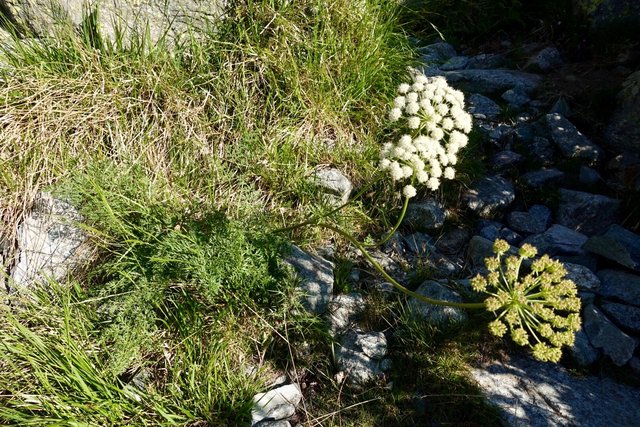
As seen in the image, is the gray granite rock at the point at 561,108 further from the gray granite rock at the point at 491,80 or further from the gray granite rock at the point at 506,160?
the gray granite rock at the point at 506,160

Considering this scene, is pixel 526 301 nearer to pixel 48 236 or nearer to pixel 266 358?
pixel 266 358

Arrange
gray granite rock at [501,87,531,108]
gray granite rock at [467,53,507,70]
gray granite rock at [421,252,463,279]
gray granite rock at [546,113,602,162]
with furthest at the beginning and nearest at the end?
gray granite rock at [467,53,507,70] → gray granite rock at [501,87,531,108] → gray granite rock at [546,113,602,162] → gray granite rock at [421,252,463,279]

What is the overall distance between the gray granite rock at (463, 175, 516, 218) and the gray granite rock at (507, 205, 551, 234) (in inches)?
5.3

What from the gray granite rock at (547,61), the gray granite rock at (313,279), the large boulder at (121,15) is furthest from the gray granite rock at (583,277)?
the large boulder at (121,15)

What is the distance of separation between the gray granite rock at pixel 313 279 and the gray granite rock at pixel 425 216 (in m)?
0.87

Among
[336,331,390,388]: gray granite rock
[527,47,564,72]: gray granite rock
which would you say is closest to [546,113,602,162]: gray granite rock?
[527,47,564,72]: gray granite rock

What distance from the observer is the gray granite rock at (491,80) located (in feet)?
16.9

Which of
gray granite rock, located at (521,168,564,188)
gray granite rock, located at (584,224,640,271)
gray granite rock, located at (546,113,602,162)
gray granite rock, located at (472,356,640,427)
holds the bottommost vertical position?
gray granite rock, located at (472,356,640,427)

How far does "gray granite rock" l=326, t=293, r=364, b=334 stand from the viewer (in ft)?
11.1

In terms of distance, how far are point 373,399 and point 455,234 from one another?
158cm

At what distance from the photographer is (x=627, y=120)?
4.31 meters

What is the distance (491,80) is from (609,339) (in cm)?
300

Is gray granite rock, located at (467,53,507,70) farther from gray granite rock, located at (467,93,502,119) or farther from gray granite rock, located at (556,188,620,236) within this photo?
gray granite rock, located at (556,188,620,236)

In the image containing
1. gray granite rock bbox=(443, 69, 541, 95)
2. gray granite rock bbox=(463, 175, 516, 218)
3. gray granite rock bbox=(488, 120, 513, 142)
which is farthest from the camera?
gray granite rock bbox=(443, 69, 541, 95)
